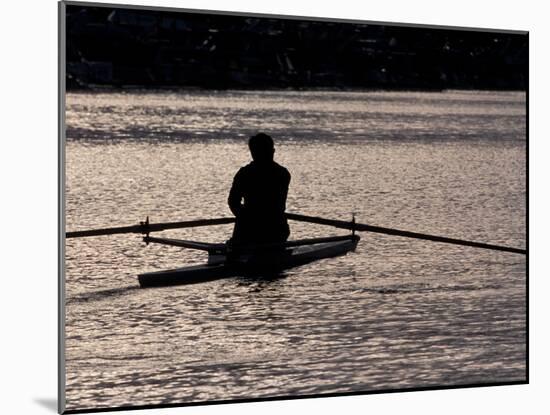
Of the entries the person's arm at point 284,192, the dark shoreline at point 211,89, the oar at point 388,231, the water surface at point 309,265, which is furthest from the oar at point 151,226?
the dark shoreline at point 211,89

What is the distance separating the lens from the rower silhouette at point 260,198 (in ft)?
23.1

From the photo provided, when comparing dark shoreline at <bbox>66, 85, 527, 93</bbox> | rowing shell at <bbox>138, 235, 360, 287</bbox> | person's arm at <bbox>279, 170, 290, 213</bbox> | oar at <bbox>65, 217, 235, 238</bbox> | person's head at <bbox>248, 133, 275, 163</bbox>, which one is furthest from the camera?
person's arm at <bbox>279, 170, 290, 213</bbox>

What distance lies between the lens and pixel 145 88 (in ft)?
22.3

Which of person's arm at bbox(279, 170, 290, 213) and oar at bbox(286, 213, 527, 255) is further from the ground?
person's arm at bbox(279, 170, 290, 213)

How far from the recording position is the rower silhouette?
7027 millimetres

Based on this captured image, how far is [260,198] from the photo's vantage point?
7.07 m

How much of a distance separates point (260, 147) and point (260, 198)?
246 millimetres

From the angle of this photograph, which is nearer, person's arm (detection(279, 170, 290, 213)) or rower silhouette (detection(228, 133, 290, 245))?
rower silhouette (detection(228, 133, 290, 245))

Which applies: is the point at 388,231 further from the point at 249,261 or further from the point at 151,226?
the point at 151,226

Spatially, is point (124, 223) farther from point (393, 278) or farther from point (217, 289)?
point (393, 278)

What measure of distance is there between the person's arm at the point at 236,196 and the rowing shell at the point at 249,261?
0.18 metres

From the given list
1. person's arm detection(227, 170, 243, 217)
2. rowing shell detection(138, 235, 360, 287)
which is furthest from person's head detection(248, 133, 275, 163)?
rowing shell detection(138, 235, 360, 287)

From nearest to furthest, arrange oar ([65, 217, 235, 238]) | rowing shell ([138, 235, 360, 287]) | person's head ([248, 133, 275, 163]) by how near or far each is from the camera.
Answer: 1. oar ([65, 217, 235, 238])
2. rowing shell ([138, 235, 360, 287])
3. person's head ([248, 133, 275, 163])

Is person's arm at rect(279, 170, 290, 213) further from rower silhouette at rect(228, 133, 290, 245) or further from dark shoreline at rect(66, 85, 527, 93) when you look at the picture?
dark shoreline at rect(66, 85, 527, 93)
